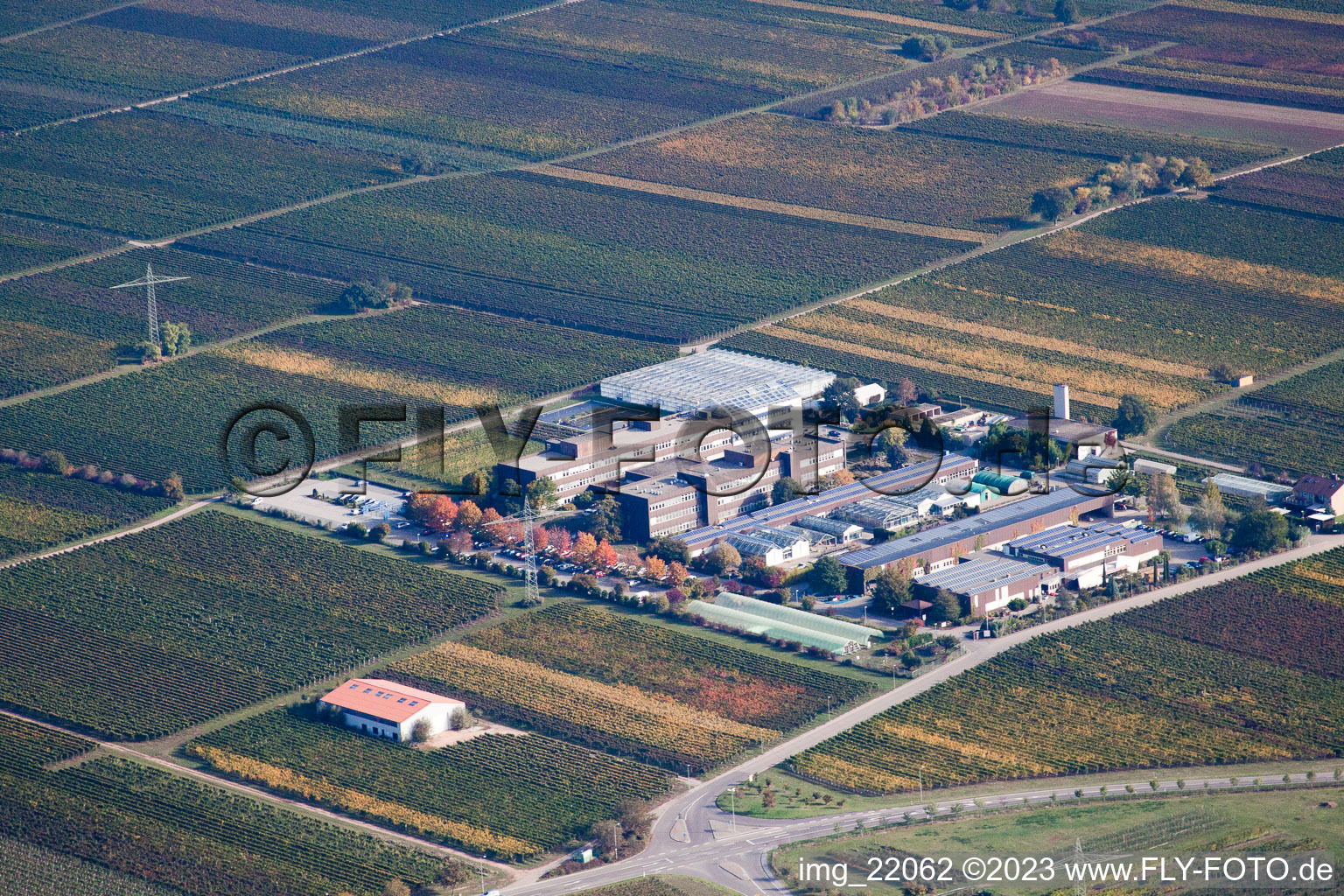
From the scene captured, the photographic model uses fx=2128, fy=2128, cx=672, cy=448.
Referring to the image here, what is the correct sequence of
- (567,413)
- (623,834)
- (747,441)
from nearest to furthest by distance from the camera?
(623,834) < (747,441) < (567,413)

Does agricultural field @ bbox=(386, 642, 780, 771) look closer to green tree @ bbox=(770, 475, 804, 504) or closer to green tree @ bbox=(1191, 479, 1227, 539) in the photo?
green tree @ bbox=(770, 475, 804, 504)

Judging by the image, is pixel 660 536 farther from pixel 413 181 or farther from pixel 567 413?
pixel 413 181

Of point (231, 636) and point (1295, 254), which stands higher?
point (1295, 254)

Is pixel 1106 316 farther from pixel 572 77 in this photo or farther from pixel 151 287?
pixel 572 77

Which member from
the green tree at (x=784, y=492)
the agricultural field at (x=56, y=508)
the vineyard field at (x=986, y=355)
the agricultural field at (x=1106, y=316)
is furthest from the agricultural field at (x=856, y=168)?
the agricultural field at (x=56, y=508)

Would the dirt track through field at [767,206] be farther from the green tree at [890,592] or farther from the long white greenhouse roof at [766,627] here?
the long white greenhouse roof at [766,627]

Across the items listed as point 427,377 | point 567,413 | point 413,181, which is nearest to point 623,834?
point 567,413

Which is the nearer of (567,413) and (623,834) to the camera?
(623,834)
